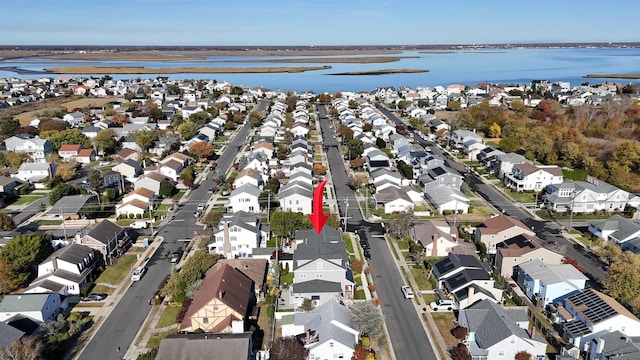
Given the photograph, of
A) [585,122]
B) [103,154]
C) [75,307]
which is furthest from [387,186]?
[585,122]

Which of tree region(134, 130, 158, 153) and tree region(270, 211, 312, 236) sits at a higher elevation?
tree region(134, 130, 158, 153)

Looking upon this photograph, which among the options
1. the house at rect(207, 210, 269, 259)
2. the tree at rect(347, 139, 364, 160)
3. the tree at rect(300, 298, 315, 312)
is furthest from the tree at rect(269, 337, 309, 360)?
the tree at rect(347, 139, 364, 160)

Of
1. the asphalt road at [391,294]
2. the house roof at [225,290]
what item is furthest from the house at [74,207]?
the asphalt road at [391,294]

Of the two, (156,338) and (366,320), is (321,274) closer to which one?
(366,320)

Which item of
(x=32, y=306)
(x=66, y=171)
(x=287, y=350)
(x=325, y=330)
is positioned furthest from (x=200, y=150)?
(x=287, y=350)

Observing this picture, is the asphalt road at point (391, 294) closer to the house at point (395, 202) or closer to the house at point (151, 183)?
the house at point (395, 202)

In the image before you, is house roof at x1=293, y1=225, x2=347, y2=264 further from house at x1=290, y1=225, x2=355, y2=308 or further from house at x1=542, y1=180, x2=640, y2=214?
house at x1=542, y1=180, x2=640, y2=214
